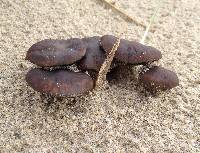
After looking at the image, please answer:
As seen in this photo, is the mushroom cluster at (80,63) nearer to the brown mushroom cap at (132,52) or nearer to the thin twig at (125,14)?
the brown mushroom cap at (132,52)

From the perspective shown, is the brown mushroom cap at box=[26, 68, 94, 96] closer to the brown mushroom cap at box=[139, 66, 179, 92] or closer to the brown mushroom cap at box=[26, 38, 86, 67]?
the brown mushroom cap at box=[26, 38, 86, 67]

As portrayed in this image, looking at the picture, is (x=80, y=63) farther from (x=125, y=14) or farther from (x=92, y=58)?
(x=125, y=14)

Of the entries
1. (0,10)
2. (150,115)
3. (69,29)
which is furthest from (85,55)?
(0,10)

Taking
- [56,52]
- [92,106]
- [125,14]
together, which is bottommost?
[92,106]

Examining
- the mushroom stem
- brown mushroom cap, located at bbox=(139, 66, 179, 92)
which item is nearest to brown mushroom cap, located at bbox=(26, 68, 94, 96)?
the mushroom stem

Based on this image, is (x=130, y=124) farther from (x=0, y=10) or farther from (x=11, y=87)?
(x=0, y=10)

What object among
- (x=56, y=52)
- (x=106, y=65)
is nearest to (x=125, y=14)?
(x=106, y=65)
